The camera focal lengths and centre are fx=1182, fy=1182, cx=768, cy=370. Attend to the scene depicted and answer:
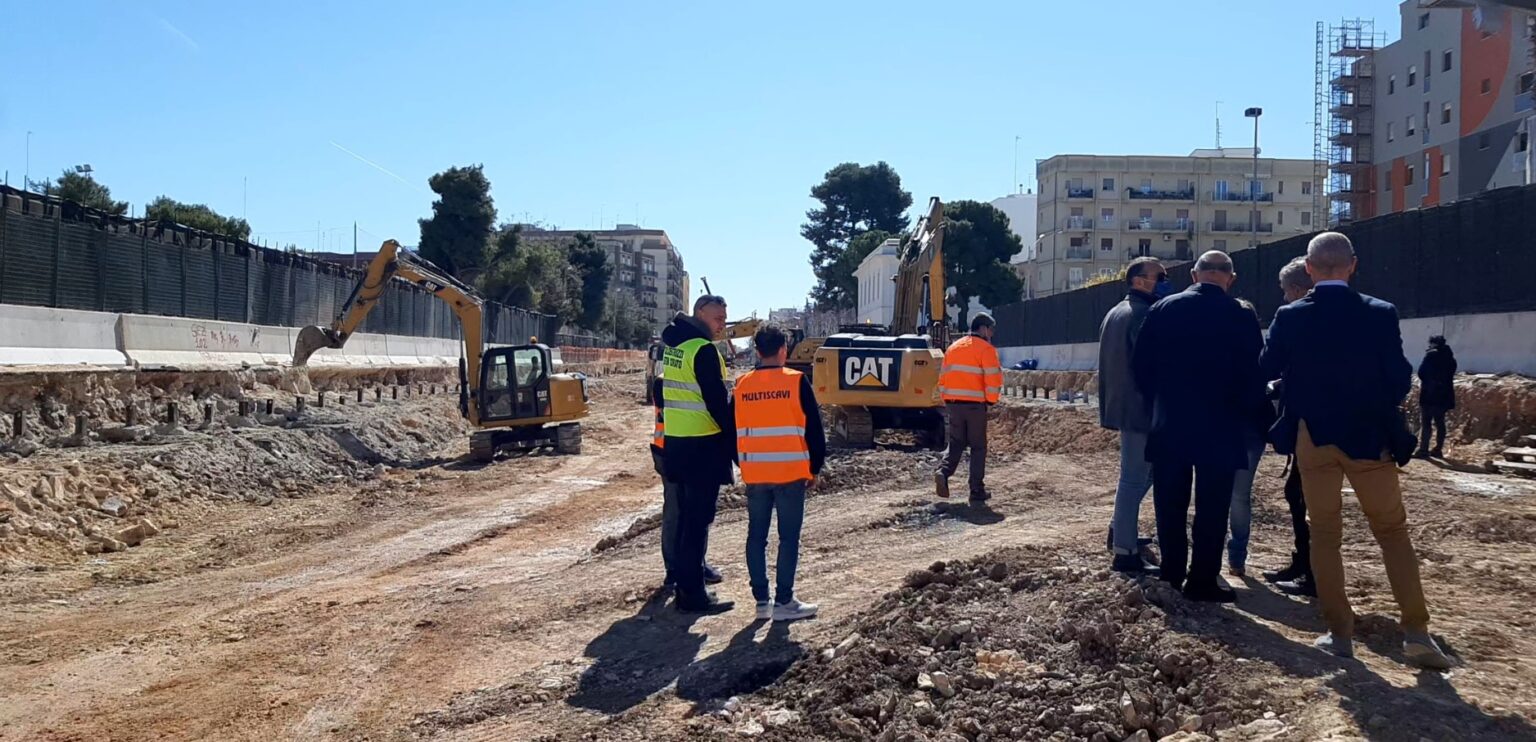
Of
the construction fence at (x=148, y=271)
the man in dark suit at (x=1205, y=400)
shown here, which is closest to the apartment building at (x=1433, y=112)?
the construction fence at (x=148, y=271)

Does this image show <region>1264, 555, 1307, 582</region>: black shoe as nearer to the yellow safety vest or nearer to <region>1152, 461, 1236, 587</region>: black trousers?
<region>1152, 461, 1236, 587</region>: black trousers

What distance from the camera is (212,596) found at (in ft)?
29.9

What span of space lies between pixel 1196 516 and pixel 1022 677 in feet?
4.43

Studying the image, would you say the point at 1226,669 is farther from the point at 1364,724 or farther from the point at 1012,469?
the point at 1012,469

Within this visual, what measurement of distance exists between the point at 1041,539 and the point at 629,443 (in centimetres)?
1640

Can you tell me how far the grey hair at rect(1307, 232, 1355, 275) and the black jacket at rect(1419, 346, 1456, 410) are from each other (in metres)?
9.91

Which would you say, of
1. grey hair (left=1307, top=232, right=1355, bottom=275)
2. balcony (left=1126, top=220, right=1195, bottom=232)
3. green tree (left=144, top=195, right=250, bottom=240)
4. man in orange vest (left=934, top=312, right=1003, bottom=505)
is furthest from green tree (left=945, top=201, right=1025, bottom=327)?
grey hair (left=1307, top=232, right=1355, bottom=275)

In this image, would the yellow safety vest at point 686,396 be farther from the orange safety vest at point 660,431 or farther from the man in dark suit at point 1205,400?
the man in dark suit at point 1205,400

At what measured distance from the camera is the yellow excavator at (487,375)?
19875 millimetres

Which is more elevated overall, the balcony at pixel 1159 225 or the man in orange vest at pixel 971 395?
the balcony at pixel 1159 225

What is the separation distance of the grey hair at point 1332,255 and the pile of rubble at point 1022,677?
1.60m

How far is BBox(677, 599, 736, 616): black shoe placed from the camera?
7066 millimetres

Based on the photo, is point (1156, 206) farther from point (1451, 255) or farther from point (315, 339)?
point (315, 339)

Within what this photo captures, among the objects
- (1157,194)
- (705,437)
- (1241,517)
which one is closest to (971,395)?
(1241,517)
